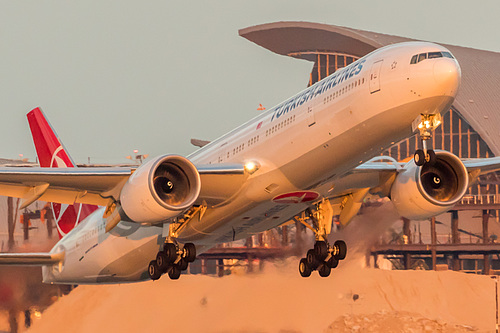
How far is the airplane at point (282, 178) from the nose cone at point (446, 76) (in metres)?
0.03

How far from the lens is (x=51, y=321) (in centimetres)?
5391

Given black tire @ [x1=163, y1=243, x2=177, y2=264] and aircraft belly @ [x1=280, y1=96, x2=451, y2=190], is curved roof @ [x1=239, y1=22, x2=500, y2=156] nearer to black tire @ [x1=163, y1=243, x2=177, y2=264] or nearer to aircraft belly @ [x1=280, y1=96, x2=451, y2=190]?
black tire @ [x1=163, y1=243, x2=177, y2=264]

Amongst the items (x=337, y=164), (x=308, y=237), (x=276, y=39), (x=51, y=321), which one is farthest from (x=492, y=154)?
(x=337, y=164)

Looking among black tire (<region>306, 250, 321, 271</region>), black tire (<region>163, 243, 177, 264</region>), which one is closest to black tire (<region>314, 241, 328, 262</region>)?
black tire (<region>306, 250, 321, 271</region>)

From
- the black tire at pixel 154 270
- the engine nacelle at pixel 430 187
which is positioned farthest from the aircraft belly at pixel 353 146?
the black tire at pixel 154 270

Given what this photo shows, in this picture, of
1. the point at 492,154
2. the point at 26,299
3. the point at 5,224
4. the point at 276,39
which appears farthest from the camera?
the point at 5,224

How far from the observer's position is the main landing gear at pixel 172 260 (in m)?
32.0

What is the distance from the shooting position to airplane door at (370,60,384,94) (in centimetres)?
2684

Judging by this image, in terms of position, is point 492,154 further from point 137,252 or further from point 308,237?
point 137,252

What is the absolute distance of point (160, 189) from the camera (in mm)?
30891

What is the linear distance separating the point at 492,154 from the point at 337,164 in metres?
71.1

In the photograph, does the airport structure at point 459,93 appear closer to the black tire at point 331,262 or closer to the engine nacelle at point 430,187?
the engine nacelle at point 430,187

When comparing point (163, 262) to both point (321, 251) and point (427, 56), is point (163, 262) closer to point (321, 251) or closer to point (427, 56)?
point (321, 251)

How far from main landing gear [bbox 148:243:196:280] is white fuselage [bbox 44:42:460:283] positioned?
0.87 metres
